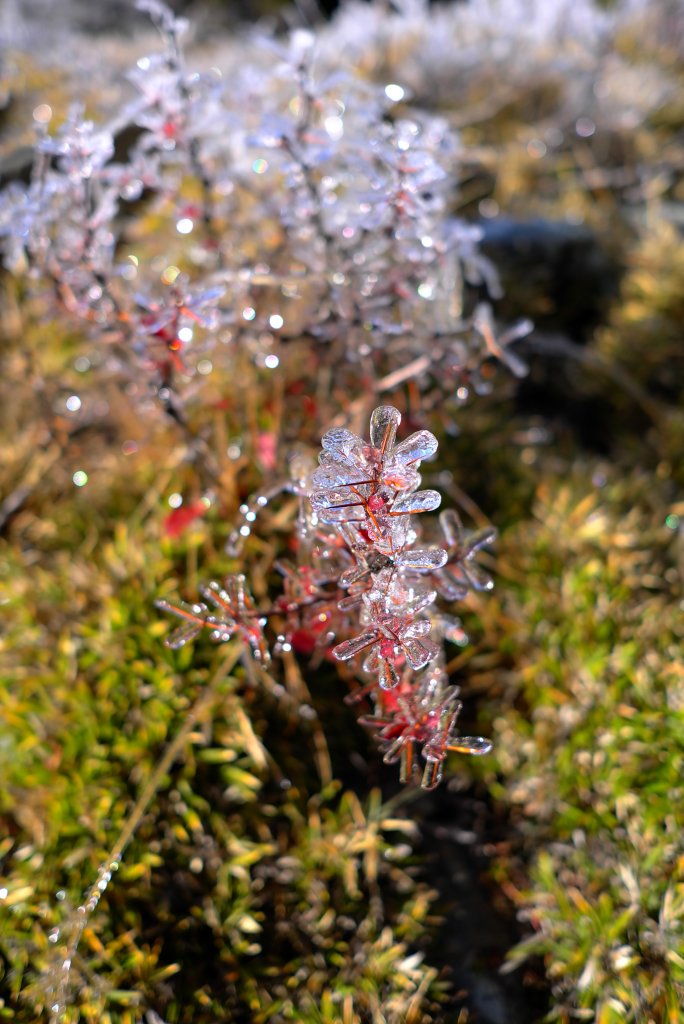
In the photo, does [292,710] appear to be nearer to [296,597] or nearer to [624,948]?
[296,597]

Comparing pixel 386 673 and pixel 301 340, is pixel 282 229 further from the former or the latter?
pixel 386 673

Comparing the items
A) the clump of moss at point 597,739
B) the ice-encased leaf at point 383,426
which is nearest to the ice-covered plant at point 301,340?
the ice-encased leaf at point 383,426

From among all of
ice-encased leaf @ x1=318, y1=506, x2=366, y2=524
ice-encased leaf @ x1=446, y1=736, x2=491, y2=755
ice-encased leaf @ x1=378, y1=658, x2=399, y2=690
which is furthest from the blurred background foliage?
ice-encased leaf @ x1=318, y1=506, x2=366, y2=524

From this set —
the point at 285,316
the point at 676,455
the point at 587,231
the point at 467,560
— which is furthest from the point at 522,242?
the point at 467,560

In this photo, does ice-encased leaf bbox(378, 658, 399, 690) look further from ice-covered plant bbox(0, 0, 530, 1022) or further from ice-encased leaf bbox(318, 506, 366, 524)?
ice-encased leaf bbox(318, 506, 366, 524)

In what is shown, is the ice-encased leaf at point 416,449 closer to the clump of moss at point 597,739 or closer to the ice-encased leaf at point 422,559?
the ice-encased leaf at point 422,559

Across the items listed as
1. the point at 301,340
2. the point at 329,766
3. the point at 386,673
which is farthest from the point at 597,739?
the point at 301,340
